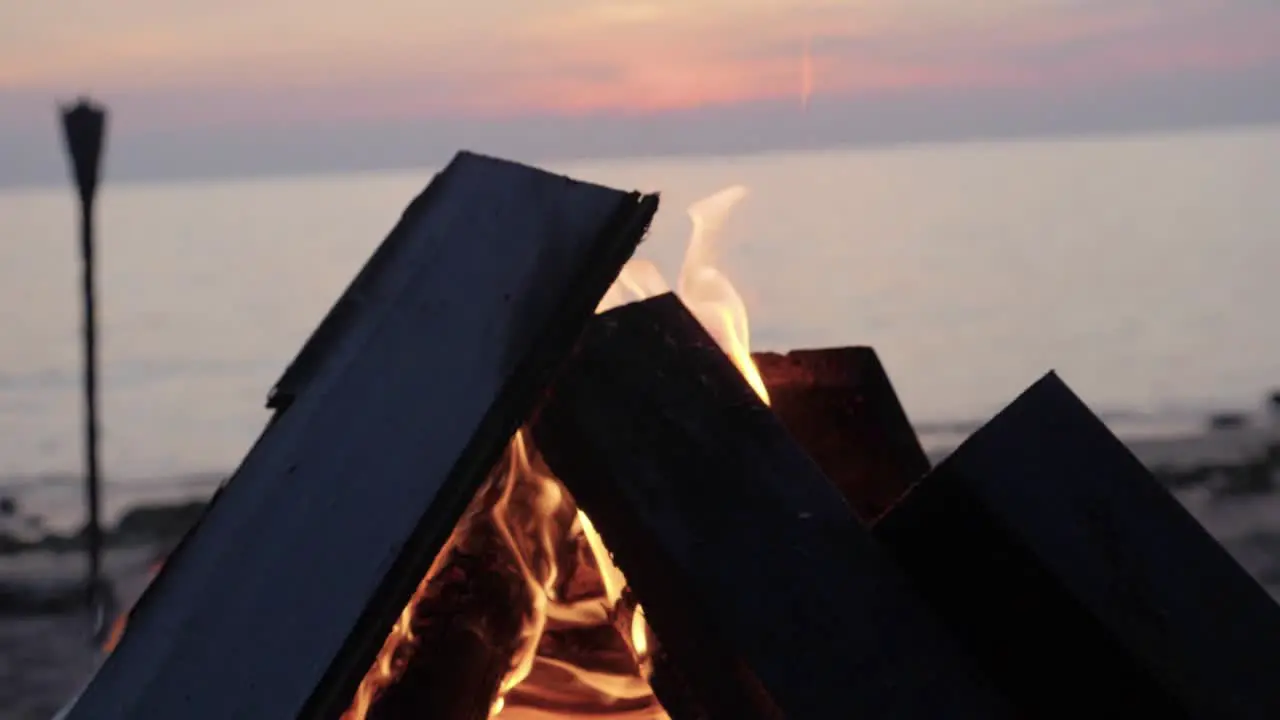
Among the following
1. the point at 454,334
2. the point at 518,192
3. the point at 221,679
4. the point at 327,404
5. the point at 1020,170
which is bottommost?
the point at 221,679

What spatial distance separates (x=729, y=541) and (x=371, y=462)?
1.84 ft

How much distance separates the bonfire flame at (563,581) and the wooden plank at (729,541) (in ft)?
0.65

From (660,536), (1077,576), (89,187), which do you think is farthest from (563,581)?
(89,187)

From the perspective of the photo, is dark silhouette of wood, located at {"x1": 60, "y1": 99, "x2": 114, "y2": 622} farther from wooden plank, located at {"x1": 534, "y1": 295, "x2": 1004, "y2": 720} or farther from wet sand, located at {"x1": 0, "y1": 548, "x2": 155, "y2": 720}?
wooden plank, located at {"x1": 534, "y1": 295, "x2": 1004, "y2": 720}

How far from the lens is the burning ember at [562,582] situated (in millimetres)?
2553

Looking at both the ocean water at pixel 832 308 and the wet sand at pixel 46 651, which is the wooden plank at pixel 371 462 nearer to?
the ocean water at pixel 832 308

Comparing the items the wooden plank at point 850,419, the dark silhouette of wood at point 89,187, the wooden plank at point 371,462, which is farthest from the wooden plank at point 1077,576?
the dark silhouette of wood at point 89,187

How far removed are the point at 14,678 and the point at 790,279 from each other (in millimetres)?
35825

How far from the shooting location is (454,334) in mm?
2232

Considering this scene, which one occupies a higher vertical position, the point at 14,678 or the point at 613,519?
the point at 613,519

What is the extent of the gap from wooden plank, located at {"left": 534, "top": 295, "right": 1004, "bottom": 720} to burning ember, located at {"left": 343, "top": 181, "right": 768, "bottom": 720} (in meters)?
0.23

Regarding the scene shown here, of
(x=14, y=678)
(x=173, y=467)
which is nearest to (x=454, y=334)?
(x=14, y=678)

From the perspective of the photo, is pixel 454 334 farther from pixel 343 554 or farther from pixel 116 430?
pixel 116 430

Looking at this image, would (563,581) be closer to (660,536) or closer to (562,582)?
(562,582)
